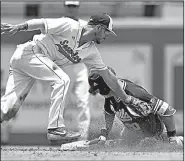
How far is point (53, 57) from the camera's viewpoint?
249 inches

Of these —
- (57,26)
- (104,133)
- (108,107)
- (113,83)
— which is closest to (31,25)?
(57,26)

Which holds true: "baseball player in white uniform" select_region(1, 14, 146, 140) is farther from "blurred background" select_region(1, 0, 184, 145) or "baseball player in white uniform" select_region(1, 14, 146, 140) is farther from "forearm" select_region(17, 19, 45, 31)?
"blurred background" select_region(1, 0, 184, 145)

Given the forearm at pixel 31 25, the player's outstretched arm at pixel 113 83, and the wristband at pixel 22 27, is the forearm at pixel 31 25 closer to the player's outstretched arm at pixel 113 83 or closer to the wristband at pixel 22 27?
the wristband at pixel 22 27

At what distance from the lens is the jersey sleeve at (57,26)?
609cm

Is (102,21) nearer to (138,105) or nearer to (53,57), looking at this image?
(53,57)

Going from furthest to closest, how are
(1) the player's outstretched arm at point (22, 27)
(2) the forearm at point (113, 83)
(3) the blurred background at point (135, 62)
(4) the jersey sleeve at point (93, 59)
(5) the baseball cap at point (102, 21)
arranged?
(3) the blurred background at point (135, 62) → (2) the forearm at point (113, 83) → (4) the jersey sleeve at point (93, 59) → (5) the baseball cap at point (102, 21) → (1) the player's outstretched arm at point (22, 27)

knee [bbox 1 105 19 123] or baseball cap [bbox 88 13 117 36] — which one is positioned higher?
baseball cap [bbox 88 13 117 36]

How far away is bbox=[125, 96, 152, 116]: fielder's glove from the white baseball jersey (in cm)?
64

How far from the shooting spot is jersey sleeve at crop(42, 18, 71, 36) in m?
6.09

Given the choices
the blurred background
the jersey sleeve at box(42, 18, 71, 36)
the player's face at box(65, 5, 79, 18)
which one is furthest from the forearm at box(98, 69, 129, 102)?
the blurred background

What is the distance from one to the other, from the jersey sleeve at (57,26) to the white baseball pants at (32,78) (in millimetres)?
243

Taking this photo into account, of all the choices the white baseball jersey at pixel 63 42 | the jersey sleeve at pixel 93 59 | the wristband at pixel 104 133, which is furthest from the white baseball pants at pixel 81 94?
the white baseball jersey at pixel 63 42

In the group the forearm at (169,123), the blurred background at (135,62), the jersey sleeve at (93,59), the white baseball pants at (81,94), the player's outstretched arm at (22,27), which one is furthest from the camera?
the blurred background at (135,62)

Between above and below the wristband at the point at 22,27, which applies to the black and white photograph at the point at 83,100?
below
